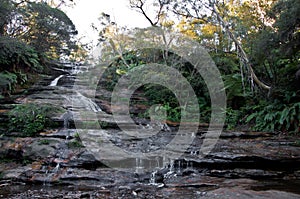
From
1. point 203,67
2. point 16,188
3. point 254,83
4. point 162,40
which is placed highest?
point 162,40

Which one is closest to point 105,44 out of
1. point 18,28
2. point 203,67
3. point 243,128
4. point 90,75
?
point 90,75

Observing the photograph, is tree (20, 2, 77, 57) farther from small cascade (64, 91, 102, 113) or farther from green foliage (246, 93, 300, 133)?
green foliage (246, 93, 300, 133)

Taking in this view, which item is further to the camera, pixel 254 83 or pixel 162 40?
pixel 162 40

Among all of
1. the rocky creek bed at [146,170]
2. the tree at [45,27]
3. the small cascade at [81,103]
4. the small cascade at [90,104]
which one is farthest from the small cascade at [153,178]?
the tree at [45,27]

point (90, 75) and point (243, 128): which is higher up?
point (90, 75)

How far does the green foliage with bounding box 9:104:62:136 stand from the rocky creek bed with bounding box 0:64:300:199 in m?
0.31

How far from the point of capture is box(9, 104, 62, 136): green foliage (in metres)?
7.62

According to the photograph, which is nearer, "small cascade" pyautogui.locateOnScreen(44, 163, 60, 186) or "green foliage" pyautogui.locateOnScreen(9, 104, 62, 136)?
"small cascade" pyautogui.locateOnScreen(44, 163, 60, 186)

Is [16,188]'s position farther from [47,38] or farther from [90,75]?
[90,75]

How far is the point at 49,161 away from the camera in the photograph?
20.3 ft

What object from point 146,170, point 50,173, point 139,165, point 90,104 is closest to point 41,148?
point 50,173

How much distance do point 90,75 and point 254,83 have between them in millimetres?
9677

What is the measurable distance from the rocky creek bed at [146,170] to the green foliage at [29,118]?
306mm

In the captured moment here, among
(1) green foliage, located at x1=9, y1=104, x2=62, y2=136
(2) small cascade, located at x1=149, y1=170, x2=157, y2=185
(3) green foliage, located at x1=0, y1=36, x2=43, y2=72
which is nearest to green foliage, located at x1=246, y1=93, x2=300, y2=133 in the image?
(2) small cascade, located at x1=149, y1=170, x2=157, y2=185
